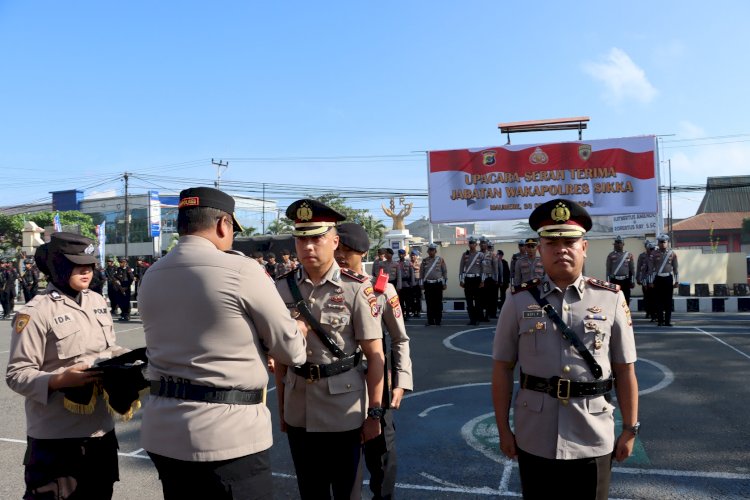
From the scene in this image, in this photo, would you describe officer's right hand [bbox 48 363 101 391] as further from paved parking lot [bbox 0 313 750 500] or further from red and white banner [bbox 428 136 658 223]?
red and white banner [bbox 428 136 658 223]

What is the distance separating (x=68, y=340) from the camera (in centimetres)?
296

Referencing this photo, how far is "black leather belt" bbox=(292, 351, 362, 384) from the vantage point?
10.0ft

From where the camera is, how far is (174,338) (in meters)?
2.21

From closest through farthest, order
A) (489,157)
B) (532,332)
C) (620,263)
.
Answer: (532,332), (620,263), (489,157)

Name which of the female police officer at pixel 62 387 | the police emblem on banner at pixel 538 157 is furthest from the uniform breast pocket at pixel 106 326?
the police emblem on banner at pixel 538 157

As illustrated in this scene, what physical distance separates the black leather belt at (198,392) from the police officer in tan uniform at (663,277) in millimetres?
12258

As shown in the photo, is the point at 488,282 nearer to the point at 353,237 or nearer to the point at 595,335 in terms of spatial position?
the point at 353,237

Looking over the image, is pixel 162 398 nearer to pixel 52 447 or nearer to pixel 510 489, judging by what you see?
pixel 52 447

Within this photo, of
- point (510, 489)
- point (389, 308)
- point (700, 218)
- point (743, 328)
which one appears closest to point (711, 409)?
point (510, 489)

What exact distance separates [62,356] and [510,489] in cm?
299

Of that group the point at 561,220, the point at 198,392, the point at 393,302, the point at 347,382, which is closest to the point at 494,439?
the point at 393,302

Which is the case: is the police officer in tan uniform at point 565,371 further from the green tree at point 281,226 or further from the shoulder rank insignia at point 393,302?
the green tree at point 281,226

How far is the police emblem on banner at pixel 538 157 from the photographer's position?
63.4ft

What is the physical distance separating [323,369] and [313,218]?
2.68 feet
